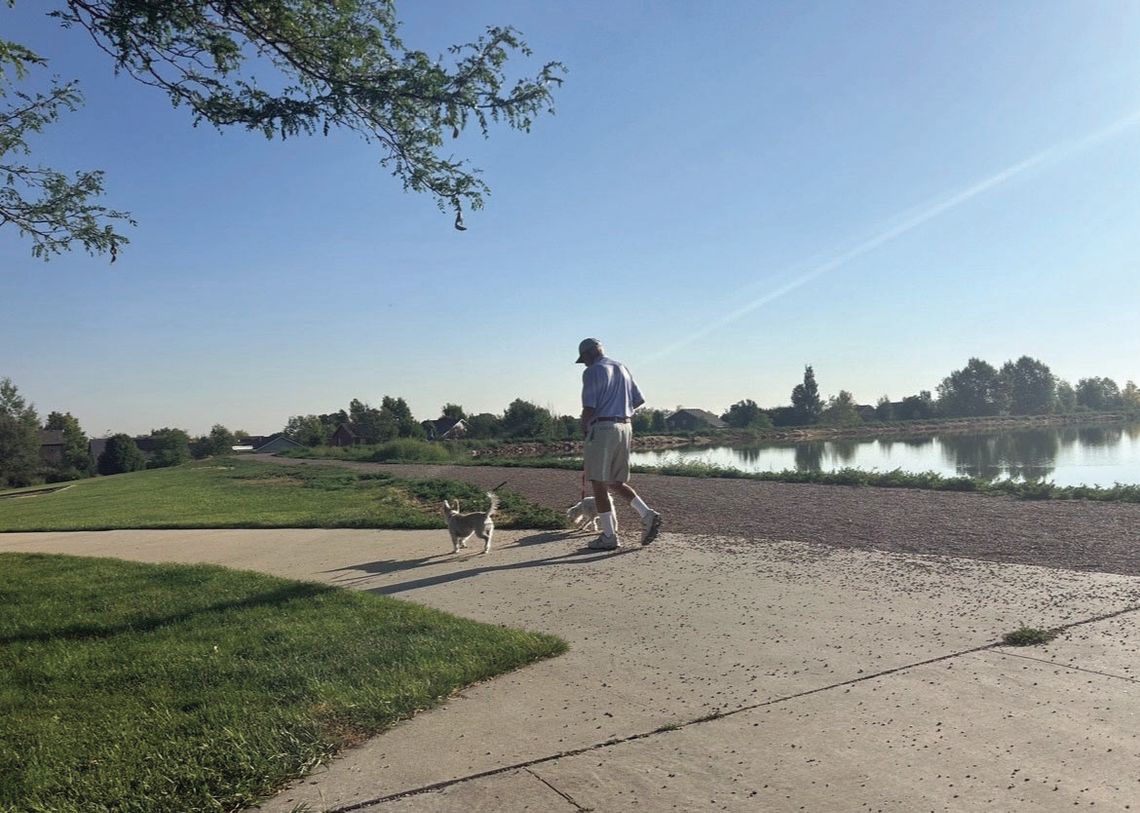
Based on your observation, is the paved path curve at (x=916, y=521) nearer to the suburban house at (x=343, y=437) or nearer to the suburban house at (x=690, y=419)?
the suburban house at (x=343, y=437)

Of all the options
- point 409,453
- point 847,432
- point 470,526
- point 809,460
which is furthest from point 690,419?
point 470,526

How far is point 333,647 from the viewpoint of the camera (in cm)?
426

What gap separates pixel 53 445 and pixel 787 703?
106064 mm

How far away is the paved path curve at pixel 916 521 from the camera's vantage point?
6.10m

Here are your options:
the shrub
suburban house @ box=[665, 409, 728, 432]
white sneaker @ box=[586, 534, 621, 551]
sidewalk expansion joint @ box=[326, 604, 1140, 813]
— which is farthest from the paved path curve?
suburban house @ box=[665, 409, 728, 432]

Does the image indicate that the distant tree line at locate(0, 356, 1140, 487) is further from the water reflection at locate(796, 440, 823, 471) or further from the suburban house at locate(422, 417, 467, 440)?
the water reflection at locate(796, 440, 823, 471)

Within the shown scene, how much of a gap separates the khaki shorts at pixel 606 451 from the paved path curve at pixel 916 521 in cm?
126

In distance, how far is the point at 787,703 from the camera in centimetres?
327

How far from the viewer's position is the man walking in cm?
722

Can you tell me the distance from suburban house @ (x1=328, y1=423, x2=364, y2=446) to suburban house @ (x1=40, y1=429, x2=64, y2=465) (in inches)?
1090

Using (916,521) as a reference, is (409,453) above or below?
above

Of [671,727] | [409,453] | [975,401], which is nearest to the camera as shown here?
[671,727]

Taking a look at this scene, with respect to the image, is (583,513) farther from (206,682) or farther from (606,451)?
(206,682)

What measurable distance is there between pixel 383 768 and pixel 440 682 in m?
0.81
